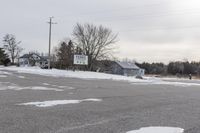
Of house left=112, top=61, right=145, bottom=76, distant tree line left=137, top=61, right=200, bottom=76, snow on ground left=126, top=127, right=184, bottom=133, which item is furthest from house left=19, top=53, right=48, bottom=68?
snow on ground left=126, top=127, right=184, bottom=133

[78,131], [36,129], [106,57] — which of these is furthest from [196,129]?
[106,57]

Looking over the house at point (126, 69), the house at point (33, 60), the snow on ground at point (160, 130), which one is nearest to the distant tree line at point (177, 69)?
the house at point (126, 69)

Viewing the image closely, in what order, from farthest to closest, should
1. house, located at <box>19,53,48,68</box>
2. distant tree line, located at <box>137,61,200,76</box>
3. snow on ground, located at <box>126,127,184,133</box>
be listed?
distant tree line, located at <box>137,61,200,76</box>, house, located at <box>19,53,48,68</box>, snow on ground, located at <box>126,127,184,133</box>

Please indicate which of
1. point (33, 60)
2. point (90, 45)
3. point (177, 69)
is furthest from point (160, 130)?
point (177, 69)

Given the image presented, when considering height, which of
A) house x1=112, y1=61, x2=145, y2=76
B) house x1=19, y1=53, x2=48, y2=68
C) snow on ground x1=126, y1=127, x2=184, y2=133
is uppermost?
house x1=19, y1=53, x2=48, y2=68

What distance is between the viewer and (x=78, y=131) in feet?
28.6

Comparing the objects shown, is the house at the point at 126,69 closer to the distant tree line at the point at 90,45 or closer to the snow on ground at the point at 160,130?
the distant tree line at the point at 90,45

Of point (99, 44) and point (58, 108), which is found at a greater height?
point (99, 44)

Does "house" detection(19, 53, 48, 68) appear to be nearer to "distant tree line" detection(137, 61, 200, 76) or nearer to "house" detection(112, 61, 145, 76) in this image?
"house" detection(112, 61, 145, 76)

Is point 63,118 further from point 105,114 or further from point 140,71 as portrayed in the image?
point 140,71

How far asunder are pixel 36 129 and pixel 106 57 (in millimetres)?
67253

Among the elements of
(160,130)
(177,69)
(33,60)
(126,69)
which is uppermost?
(33,60)

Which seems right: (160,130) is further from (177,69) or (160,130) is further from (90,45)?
(177,69)

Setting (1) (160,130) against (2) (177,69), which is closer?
(1) (160,130)
